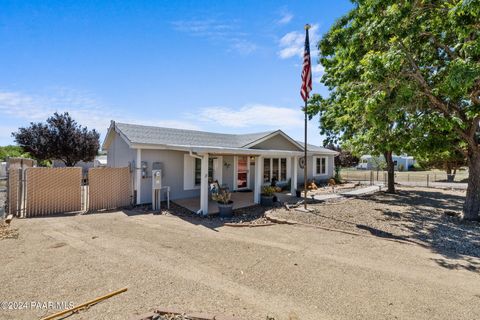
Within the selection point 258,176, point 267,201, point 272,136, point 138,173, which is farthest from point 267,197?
point 272,136

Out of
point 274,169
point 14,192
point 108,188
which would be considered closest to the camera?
point 14,192

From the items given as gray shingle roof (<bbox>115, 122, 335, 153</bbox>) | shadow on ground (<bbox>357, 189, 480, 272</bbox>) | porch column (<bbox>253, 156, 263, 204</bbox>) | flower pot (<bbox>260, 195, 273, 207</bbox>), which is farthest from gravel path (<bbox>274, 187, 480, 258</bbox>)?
gray shingle roof (<bbox>115, 122, 335, 153</bbox>)

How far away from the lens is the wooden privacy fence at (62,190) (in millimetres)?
8344

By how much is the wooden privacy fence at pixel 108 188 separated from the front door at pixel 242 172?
21.9 ft

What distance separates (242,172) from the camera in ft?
51.4

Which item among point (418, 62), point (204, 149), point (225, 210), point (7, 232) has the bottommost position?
point (7, 232)

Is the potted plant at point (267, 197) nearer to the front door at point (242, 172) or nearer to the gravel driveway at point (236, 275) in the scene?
the front door at point (242, 172)

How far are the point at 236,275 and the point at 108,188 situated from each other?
7773 millimetres

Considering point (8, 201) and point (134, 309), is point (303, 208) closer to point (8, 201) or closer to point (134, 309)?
point (134, 309)

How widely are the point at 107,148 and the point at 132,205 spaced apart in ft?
20.0

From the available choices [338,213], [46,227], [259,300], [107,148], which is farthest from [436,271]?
[107,148]

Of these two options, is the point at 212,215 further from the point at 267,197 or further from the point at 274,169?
the point at 274,169

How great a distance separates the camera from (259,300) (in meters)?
3.72

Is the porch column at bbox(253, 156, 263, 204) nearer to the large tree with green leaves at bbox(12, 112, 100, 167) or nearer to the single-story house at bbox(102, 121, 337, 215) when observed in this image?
the single-story house at bbox(102, 121, 337, 215)
